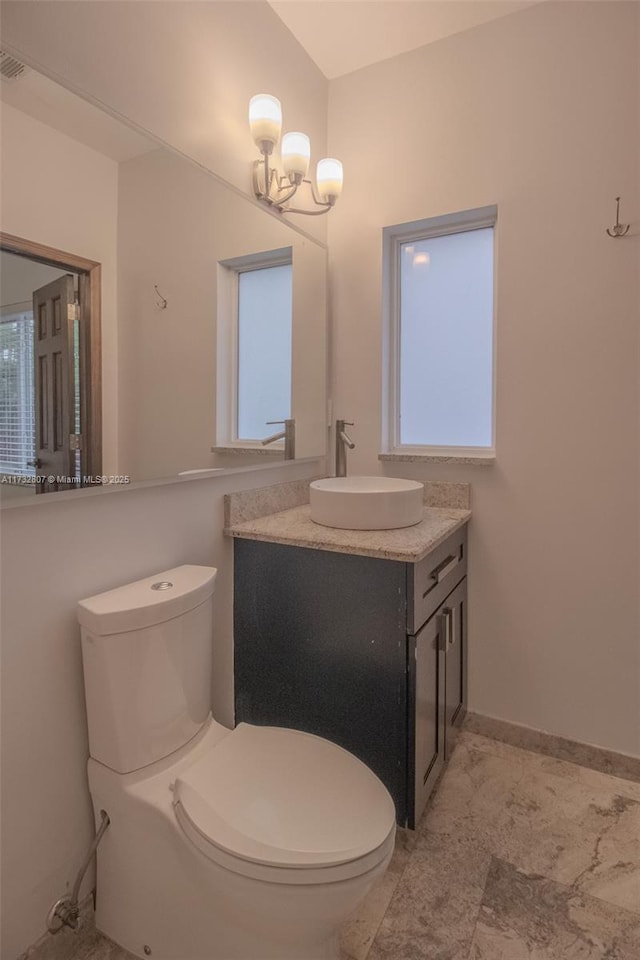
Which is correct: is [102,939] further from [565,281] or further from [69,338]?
[565,281]

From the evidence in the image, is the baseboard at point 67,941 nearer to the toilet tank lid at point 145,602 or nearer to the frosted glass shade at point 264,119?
the toilet tank lid at point 145,602

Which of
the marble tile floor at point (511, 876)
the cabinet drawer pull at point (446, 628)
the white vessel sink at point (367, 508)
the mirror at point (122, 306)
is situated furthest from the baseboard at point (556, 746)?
the mirror at point (122, 306)

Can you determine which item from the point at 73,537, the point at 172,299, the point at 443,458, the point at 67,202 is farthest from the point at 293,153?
the point at 73,537

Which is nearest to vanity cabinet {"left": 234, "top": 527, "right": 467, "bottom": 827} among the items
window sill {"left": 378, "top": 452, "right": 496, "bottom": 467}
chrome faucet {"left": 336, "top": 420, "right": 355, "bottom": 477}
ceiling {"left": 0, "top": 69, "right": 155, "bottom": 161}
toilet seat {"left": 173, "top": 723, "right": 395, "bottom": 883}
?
toilet seat {"left": 173, "top": 723, "right": 395, "bottom": 883}

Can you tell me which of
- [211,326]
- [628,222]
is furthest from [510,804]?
[628,222]

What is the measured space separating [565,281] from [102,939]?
2.26 meters

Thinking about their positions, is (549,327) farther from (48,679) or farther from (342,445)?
(48,679)

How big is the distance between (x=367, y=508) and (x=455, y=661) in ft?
2.29

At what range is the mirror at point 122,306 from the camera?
0.97 meters

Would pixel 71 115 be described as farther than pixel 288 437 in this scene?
No

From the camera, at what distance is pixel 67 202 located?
1.05 meters

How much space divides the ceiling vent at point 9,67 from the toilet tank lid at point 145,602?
1061 millimetres

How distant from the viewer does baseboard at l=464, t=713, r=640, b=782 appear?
5.42 feet

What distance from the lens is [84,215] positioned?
3.59 ft
